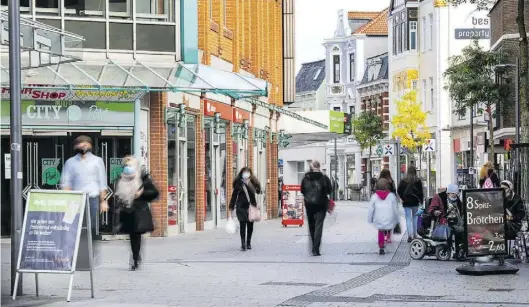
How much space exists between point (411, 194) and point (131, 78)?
661 cm

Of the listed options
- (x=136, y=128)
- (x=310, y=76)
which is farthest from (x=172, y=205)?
(x=310, y=76)

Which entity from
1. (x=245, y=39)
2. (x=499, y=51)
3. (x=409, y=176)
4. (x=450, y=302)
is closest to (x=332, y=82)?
(x=499, y=51)

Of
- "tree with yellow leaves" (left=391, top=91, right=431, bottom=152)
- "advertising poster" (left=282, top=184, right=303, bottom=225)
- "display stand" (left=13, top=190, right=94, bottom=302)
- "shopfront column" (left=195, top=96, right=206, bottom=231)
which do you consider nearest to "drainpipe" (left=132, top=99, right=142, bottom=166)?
"shopfront column" (left=195, top=96, right=206, bottom=231)

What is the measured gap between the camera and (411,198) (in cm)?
2886

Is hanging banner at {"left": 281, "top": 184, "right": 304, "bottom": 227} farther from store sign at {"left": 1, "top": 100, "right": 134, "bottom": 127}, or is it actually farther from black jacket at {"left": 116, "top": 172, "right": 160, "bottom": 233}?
black jacket at {"left": 116, "top": 172, "right": 160, "bottom": 233}

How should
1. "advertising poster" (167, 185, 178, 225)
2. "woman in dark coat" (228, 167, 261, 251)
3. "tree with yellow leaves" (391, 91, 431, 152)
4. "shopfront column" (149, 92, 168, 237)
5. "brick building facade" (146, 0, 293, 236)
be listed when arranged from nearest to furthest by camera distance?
"woman in dark coat" (228, 167, 261, 251) < "shopfront column" (149, 92, 168, 237) < "brick building facade" (146, 0, 293, 236) < "advertising poster" (167, 185, 178, 225) < "tree with yellow leaves" (391, 91, 431, 152)

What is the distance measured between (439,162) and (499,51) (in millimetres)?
30572

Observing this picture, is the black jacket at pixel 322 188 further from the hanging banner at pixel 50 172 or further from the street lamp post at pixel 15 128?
the street lamp post at pixel 15 128

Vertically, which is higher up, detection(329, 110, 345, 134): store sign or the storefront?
detection(329, 110, 345, 134): store sign

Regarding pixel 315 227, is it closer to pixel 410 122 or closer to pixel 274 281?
pixel 274 281

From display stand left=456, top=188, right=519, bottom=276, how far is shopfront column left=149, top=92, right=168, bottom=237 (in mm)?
13118

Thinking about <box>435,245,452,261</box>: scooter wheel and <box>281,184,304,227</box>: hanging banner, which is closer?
<box>435,245,452,261</box>: scooter wheel

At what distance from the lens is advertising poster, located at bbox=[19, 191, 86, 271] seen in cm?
1504

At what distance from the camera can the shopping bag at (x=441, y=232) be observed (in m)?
23.3
